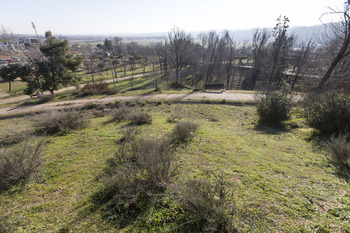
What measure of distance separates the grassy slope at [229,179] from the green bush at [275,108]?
1803 millimetres

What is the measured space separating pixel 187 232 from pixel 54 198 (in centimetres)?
276

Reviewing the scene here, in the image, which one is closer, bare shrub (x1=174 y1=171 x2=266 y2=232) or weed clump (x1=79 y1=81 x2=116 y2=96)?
bare shrub (x1=174 y1=171 x2=266 y2=232)

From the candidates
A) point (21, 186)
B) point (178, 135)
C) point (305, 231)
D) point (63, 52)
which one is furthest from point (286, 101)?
point (63, 52)

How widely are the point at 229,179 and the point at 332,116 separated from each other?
18.8 feet

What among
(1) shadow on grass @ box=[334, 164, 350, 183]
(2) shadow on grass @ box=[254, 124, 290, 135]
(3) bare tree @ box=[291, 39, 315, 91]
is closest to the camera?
(1) shadow on grass @ box=[334, 164, 350, 183]

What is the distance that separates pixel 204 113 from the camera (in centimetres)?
1185

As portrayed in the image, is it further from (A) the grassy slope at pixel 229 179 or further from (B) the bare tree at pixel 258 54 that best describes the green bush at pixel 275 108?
(B) the bare tree at pixel 258 54

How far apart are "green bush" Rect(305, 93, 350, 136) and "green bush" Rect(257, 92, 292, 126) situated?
1.21 metres

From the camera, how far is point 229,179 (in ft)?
11.9

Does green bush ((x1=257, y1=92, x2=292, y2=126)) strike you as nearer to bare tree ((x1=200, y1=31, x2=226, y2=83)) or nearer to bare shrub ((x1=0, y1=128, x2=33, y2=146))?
bare shrub ((x1=0, y1=128, x2=33, y2=146))

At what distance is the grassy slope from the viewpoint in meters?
2.61

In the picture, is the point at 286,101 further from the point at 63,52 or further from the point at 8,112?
the point at 63,52

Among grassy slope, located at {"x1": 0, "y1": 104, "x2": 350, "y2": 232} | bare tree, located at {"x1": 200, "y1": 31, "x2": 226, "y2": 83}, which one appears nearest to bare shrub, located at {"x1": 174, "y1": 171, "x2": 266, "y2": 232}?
grassy slope, located at {"x1": 0, "y1": 104, "x2": 350, "y2": 232}

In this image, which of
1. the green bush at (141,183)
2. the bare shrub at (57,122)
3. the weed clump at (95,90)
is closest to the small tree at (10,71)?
the weed clump at (95,90)
